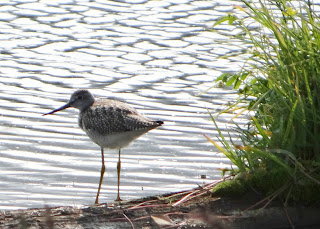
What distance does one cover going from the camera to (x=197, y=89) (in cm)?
1172

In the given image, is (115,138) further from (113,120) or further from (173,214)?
(173,214)

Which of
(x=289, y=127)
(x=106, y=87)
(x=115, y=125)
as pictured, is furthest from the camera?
(x=106, y=87)

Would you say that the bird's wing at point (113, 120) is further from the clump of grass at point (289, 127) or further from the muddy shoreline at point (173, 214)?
the muddy shoreline at point (173, 214)

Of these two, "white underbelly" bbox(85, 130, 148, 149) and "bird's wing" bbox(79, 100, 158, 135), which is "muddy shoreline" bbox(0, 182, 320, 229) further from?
"white underbelly" bbox(85, 130, 148, 149)

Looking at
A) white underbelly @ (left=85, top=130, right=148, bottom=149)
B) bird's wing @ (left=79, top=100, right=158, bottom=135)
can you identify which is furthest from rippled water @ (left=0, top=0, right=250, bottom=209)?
bird's wing @ (left=79, top=100, right=158, bottom=135)

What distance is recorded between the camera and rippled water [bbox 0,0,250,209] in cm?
869

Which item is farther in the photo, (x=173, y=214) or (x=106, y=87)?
(x=106, y=87)

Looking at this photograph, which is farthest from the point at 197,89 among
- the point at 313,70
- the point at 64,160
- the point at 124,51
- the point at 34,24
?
the point at 313,70

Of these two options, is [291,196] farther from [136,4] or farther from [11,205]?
[136,4]

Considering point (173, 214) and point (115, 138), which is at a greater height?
point (173, 214)

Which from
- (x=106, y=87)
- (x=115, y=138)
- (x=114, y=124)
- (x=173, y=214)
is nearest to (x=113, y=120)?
(x=114, y=124)

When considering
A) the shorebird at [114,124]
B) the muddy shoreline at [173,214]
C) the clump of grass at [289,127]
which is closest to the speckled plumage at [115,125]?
the shorebird at [114,124]

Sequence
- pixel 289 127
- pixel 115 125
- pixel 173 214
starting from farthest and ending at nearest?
pixel 115 125
pixel 289 127
pixel 173 214

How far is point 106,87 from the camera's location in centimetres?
1173
